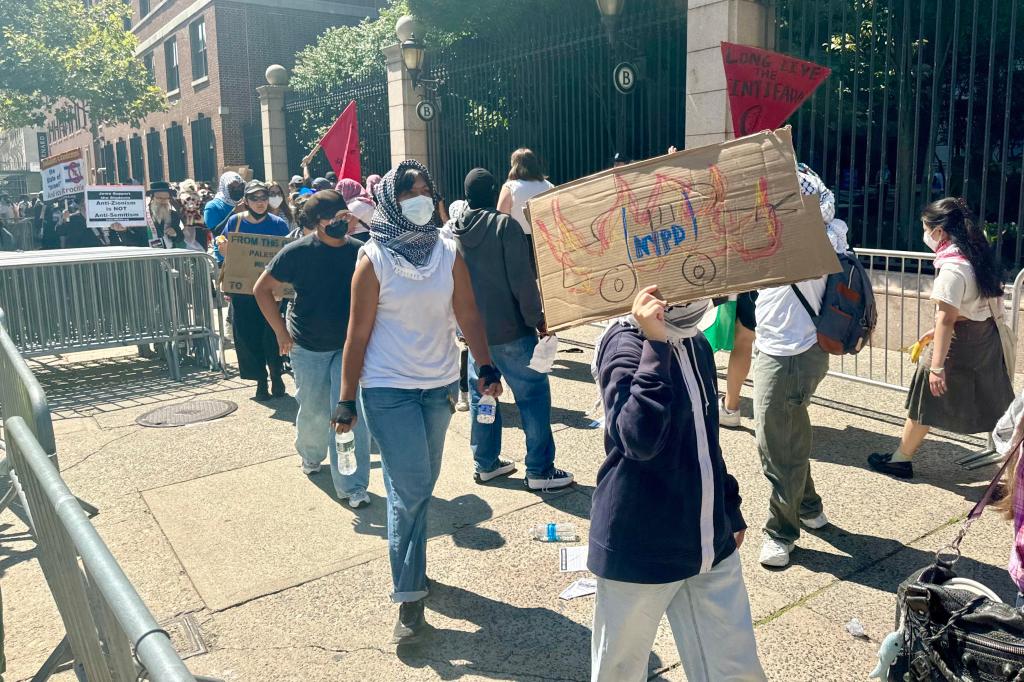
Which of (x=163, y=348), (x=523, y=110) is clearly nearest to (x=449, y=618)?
(x=163, y=348)

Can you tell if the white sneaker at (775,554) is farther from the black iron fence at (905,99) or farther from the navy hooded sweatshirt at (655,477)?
the black iron fence at (905,99)

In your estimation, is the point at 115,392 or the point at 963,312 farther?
the point at 115,392

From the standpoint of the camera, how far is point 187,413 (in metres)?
7.41

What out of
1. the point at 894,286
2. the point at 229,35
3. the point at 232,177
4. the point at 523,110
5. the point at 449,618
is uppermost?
the point at 229,35

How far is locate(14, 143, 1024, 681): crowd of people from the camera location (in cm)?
258

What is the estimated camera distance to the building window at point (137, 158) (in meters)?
37.1

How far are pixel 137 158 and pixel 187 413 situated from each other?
3409cm

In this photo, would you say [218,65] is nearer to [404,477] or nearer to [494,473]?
[494,473]

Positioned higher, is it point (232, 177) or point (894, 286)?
point (232, 177)

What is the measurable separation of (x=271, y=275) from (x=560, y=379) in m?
3.41

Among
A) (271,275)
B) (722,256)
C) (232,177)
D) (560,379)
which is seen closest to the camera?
(722,256)

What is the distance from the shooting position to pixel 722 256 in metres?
2.62

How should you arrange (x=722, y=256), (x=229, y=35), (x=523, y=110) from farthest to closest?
1. (x=229, y=35)
2. (x=523, y=110)
3. (x=722, y=256)

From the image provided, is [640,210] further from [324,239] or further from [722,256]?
[324,239]
